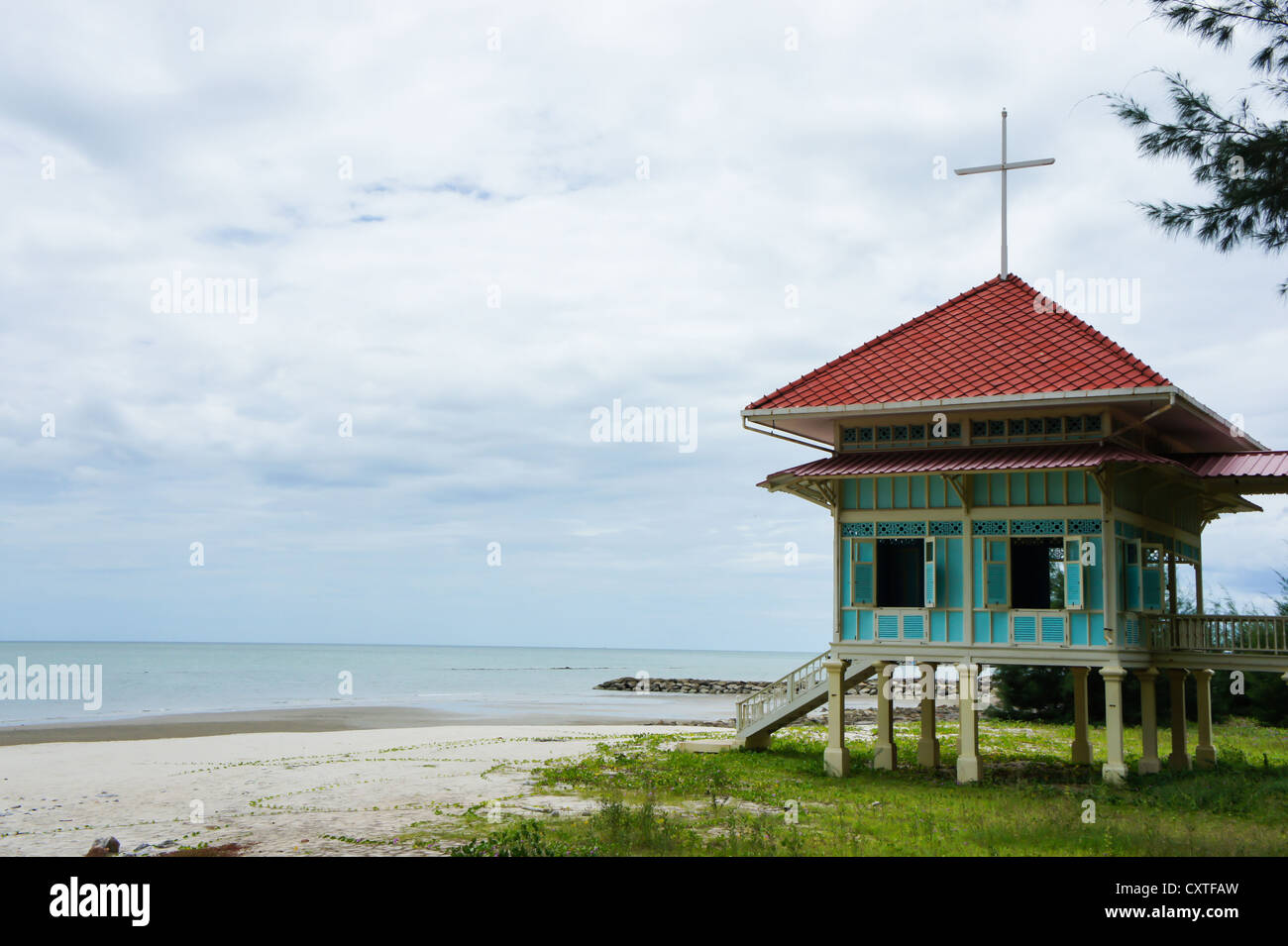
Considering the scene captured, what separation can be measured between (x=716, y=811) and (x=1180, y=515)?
14797mm

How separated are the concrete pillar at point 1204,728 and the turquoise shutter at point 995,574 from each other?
23.4 ft

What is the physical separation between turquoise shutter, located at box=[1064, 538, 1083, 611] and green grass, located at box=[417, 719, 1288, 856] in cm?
355

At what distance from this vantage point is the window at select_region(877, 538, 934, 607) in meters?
24.1

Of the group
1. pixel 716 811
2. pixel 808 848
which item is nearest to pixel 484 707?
pixel 716 811

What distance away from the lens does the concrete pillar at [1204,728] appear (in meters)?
25.7

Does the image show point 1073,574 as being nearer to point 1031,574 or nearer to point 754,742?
point 1031,574

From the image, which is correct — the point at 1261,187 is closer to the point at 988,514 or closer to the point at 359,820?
the point at 988,514

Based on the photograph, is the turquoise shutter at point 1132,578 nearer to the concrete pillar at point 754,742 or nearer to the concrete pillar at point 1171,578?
the concrete pillar at point 1171,578

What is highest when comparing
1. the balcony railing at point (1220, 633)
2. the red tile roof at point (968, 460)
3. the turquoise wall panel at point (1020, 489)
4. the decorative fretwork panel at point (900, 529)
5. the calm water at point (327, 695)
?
the red tile roof at point (968, 460)

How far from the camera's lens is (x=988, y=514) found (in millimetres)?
22641

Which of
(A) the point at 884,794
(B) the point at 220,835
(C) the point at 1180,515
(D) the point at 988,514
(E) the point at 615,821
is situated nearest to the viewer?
(E) the point at 615,821

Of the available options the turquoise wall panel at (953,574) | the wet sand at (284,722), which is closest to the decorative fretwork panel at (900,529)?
the turquoise wall panel at (953,574)

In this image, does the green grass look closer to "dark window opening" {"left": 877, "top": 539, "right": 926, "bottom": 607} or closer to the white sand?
the white sand

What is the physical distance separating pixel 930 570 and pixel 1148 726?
20.0 feet
